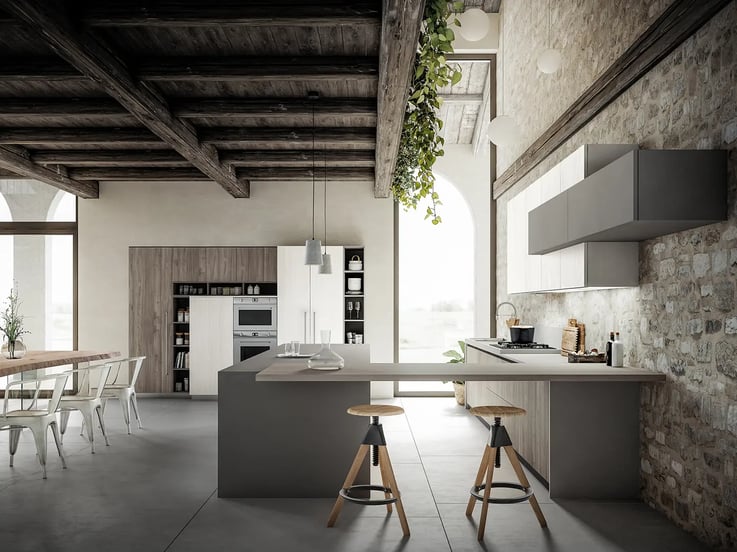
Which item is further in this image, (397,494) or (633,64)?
(633,64)

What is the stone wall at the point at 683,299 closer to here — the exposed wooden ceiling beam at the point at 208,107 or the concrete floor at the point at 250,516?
the concrete floor at the point at 250,516

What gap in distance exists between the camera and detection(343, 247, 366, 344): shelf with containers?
882 centimetres

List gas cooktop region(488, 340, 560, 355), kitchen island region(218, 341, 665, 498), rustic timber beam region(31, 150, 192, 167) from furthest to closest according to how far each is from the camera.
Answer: rustic timber beam region(31, 150, 192, 167), gas cooktop region(488, 340, 560, 355), kitchen island region(218, 341, 665, 498)

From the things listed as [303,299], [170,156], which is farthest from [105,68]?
[303,299]

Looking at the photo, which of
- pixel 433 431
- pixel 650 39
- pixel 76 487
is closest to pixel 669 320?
pixel 650 39

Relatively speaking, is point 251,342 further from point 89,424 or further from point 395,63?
point 395,63

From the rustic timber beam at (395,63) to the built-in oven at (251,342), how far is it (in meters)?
3.34

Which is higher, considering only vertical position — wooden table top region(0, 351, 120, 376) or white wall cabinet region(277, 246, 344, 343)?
white wall cabinet region(277, 246, 344, 343)

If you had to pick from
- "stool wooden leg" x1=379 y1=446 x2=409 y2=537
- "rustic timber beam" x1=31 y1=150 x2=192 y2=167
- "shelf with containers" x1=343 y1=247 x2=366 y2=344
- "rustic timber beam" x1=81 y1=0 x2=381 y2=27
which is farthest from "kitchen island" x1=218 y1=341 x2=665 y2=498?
"shelf with containers" x1=343 y1=247 x2=366 y2=344

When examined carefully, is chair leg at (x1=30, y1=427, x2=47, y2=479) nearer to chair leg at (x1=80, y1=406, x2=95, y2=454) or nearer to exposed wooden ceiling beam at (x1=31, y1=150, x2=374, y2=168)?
chair leg at (x1=80, y1=406, x2=95, y2=454)

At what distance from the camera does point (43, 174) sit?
775 cm

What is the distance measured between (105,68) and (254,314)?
4.82 m

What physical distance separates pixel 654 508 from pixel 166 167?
6.91 metres

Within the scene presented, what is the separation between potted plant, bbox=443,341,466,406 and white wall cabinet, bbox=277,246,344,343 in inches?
59.3
